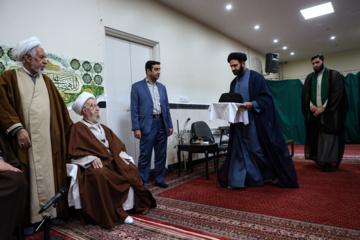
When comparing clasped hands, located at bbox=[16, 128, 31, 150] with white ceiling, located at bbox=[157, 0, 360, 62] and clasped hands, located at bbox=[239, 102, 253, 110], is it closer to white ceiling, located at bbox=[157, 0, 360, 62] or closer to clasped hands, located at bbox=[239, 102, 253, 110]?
clasped hands, located at bbox=[239, 102, 253, 110]

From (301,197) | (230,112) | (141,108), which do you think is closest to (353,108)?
(301,197)

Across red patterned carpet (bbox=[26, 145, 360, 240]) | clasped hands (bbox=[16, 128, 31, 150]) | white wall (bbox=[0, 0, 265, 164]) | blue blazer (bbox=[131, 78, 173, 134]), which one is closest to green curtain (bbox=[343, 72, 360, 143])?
white wall (bbox=[0, 0, 265, 164])

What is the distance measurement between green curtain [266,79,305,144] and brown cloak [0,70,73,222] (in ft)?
23.8

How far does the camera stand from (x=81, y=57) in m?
3.12

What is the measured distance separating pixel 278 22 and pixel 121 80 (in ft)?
13.9

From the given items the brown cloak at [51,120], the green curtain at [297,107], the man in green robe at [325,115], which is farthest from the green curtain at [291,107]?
the brown cloak at [51,120]

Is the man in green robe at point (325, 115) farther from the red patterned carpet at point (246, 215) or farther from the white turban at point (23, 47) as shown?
the white turban at point (23, 47)

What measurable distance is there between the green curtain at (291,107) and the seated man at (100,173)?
6699 millimetres

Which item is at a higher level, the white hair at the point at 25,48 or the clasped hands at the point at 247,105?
the white hair at the point at 25,48

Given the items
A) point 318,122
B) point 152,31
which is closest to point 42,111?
point 152,31

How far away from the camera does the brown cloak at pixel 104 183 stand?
2072 mm

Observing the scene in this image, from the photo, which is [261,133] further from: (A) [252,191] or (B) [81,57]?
(B) [81,57]

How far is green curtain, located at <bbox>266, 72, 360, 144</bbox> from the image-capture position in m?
7.17

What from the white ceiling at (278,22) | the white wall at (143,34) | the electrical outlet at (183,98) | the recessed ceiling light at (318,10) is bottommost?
the electrical outlet at (183,98)
